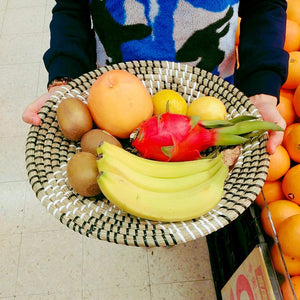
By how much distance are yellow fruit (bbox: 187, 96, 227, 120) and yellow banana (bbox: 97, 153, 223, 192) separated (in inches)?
5.1

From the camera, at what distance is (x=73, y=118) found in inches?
26.9

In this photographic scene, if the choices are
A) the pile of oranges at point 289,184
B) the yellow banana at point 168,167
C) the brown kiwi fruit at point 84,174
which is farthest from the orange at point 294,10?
the brown kiwi fruit at point 84,174

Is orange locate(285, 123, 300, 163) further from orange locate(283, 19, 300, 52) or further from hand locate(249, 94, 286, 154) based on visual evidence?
orange locate(283, 19, 300, 52)

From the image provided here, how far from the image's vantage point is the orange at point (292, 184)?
86cm

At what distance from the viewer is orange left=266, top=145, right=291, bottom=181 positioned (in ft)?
2.93

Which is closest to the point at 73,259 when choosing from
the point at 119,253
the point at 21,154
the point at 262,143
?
the point at 119,253

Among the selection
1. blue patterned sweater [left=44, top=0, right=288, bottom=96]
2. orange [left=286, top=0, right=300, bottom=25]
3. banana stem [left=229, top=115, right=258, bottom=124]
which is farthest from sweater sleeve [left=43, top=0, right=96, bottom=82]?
orange [left=286, top=0, right=300, bottom=25]

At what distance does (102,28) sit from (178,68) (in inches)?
8.9

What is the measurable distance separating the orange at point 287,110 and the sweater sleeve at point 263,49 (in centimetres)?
15

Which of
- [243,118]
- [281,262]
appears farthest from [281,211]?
[243,118]

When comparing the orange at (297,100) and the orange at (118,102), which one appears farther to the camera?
the orange at (297,100)

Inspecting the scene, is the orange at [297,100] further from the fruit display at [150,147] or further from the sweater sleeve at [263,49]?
the fruit display at [150,147]

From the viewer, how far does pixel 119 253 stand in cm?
138

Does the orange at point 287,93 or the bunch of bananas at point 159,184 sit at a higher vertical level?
the bunch of bananas at point 159,184
